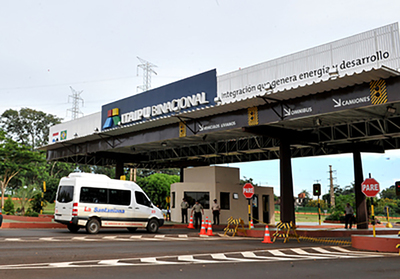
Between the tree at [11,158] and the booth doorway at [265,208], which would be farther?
the tree at [11,158]

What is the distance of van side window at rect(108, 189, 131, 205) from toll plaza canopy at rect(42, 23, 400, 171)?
4756 mm

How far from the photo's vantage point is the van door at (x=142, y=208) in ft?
65.8

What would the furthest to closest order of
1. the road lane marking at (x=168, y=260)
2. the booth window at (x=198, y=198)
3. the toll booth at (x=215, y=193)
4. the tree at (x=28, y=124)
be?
the tree at (x=28, y=124), the booth window at (x=198, y=198), the toll booth at (x=215, y=193), the road lane marking at (x=168, y=260)

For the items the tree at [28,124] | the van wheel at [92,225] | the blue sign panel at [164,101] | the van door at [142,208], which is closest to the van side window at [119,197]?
the van door at [142,208]

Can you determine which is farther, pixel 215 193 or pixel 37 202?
pixel 37 202

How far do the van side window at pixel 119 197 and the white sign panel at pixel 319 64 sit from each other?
23.1ft

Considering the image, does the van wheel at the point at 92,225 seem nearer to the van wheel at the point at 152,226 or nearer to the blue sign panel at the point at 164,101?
the van wheel at the point at 152,226

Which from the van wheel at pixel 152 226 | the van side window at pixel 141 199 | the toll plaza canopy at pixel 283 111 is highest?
the toll plaza canopy at pixel 283 111

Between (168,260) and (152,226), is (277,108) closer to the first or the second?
(152,226)

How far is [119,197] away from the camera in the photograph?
64.0ft

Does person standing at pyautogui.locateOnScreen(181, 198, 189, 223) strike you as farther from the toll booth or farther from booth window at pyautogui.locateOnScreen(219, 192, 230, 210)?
booth window at pyautogui.locateOnScreen(219, 192, 230, 210)

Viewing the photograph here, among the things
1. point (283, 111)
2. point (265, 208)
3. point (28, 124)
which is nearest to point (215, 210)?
point (265, 208)

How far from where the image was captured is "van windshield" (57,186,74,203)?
18044mm

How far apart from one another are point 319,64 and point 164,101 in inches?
401
